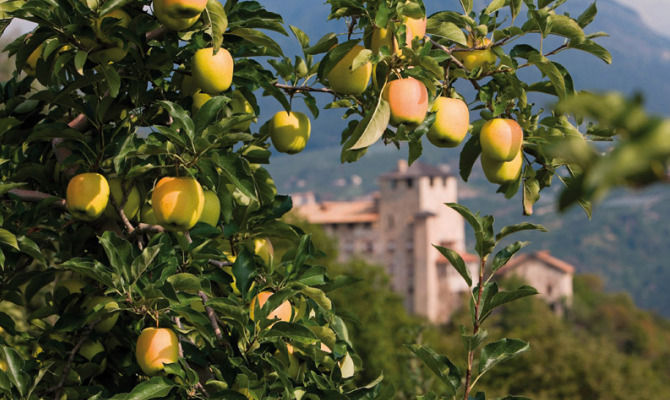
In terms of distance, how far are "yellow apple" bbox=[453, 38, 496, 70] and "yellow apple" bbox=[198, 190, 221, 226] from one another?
0.56m

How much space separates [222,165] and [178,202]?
5.3 inches

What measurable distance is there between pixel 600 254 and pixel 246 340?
92.9 meters

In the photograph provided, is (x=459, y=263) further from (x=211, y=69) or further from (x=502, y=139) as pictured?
(x=211, y=69)

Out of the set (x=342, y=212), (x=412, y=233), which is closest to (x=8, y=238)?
(x=412, y=233)

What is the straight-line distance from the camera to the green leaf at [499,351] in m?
1.17

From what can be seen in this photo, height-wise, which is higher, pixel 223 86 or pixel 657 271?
pixel 223 86

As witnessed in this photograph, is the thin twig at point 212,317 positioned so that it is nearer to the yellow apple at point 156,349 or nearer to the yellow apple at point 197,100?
the yellow apple at point 156,349

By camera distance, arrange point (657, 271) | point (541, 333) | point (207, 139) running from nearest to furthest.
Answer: point (207, 139) < point (541, 333) < point (657, 271)

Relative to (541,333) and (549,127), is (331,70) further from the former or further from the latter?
(541,333)

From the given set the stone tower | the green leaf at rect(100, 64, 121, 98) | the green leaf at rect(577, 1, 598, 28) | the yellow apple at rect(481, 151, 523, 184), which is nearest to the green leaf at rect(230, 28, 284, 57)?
the green leaf at rect(100, 64, 121, 98)

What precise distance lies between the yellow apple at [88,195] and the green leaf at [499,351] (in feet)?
2.60

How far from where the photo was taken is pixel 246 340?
49.6 inches

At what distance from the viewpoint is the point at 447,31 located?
1.27 m

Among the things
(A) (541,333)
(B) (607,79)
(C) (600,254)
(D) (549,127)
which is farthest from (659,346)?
(B) (607,79)
